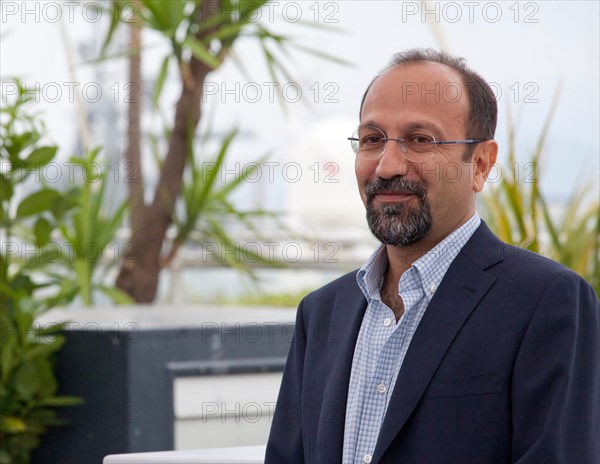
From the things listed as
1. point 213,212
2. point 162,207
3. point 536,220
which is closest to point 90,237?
point 162,207

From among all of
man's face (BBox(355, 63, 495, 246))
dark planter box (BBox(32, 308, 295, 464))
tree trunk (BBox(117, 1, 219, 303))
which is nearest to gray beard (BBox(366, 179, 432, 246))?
man's face (BBox(355, 63, 495, 246))

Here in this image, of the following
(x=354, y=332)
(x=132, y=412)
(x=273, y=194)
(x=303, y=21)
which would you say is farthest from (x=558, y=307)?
(x=273, y=194)

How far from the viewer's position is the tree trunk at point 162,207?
384 cm

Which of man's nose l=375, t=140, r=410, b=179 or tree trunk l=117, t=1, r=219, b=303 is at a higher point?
man's nose l=375, t=140, r=410, b=179

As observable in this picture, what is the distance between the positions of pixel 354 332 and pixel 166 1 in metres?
2.21

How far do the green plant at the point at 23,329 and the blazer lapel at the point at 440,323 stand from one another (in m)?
1.78

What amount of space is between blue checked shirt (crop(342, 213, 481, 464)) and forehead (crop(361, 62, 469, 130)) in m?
0.17

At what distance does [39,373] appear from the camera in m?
2.96

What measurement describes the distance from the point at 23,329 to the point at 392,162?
1.80m

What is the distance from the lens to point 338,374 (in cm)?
154

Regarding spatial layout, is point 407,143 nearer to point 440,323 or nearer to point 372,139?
point 372,139

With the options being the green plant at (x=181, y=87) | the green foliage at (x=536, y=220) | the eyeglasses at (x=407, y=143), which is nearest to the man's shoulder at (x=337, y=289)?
the eyeglasses at (x=407, y=143)

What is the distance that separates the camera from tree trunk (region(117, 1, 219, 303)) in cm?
384

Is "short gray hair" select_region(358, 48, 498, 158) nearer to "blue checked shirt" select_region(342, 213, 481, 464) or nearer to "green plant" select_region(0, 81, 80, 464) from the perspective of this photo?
"blue checked shirt" select_region(342, 213, 481, 464)
